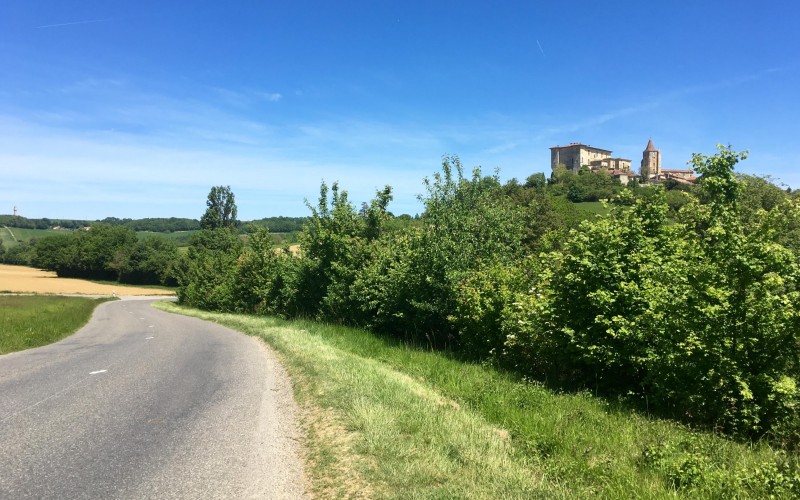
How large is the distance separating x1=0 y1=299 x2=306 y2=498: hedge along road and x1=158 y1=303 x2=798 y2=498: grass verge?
1.90 ft

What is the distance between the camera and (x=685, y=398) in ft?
24.8

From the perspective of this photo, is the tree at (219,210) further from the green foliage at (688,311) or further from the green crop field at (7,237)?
the green foliage at (688,311)

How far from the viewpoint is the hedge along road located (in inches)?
187

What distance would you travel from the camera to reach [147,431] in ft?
20.9

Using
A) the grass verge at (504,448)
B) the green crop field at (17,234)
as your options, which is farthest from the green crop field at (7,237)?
the grass verge at (504,448)

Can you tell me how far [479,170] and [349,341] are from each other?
24530 mm

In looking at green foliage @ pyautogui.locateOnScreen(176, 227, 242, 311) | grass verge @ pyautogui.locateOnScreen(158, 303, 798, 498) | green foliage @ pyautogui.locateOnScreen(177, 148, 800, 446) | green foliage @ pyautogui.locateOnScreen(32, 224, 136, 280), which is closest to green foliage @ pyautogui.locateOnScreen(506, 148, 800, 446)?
green foliage @ pyautogui.locateOnScreen(177, 148, 800, 446)

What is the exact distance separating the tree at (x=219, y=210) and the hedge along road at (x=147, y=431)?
394ft

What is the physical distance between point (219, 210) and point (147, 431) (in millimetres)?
130304

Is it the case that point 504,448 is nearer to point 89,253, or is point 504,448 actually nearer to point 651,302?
point 651,302

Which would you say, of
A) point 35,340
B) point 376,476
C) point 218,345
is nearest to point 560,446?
point 376,476

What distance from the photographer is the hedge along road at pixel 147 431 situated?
15.6 ft

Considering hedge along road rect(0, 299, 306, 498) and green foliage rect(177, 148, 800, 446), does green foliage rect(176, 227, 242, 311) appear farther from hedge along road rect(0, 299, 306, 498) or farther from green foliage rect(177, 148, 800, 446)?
hedge along road rect(0, 299, 306, 498)

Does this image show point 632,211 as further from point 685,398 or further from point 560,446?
point 560,446
